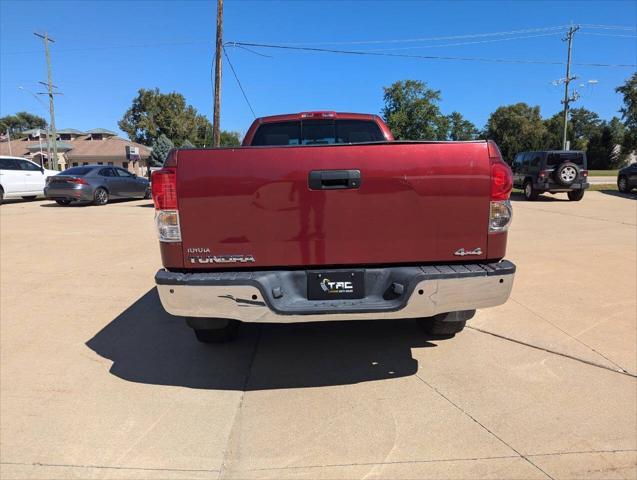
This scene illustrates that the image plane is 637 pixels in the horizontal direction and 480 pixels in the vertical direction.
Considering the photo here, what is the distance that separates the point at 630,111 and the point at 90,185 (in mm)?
70758

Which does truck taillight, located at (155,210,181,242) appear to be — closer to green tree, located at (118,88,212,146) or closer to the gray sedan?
the gray sedan

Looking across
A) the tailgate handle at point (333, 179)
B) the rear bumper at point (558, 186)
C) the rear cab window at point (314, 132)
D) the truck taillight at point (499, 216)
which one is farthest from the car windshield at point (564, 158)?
the tailgate handle at point (333, 179)

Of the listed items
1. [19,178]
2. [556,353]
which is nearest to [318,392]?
[556,353]

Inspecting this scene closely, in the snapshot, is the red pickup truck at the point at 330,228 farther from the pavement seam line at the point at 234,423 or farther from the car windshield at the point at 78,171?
the car windshield at the point at 78,171

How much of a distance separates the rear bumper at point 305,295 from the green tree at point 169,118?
5954 cm

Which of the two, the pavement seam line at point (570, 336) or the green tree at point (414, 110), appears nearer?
the pavement seam line at point (570, 336)

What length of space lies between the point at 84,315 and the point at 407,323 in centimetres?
343

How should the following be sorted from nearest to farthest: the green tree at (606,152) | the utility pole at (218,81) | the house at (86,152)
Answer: the utility pole at (218,81)
the house at (86,152)
the green tree at (606,152)

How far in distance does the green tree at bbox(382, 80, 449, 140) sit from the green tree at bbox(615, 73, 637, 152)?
26403mm

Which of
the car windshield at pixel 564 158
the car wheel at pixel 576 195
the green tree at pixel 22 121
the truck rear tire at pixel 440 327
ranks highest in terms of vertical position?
Answer: the green tree at pixel 22 121

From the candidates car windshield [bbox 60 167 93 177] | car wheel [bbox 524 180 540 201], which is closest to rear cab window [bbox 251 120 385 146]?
car windshield [bbox 60 167 93 177]

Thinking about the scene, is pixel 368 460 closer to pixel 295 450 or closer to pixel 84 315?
pixel 295 450

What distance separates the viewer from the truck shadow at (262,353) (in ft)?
11.7

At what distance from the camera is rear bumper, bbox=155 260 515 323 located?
2.87 meters
